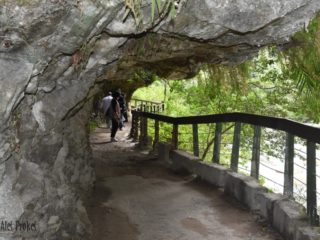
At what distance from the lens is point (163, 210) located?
675 centimetres

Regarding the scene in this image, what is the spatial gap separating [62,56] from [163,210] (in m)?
3.43

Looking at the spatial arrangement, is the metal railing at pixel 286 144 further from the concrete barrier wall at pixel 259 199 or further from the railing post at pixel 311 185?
the concrete barrier wall at pixel 259 199

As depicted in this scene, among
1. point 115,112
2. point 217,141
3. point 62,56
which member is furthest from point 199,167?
point 115,112

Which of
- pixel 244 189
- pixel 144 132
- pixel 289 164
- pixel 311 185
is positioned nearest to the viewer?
pixel 311 185

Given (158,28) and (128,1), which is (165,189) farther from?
(128,1)

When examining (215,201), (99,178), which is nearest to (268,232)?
(215,201)

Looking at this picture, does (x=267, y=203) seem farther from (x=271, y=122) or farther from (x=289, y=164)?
(x=271, y=122)

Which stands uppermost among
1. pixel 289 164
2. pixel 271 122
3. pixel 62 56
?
pixel 62 56

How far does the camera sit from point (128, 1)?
3781 mm

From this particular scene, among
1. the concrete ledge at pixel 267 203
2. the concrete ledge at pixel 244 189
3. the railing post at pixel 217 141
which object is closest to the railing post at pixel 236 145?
the concrete ledge at pixel 244 189

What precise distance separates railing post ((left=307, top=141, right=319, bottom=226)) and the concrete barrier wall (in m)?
0.10

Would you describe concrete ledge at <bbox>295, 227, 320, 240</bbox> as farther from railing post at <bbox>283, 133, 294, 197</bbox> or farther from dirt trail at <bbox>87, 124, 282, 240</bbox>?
railing post at <bbox>283, 133, 294, 197</bbox>

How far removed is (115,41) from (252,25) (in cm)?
170

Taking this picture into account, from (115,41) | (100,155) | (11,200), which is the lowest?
(100,155)
